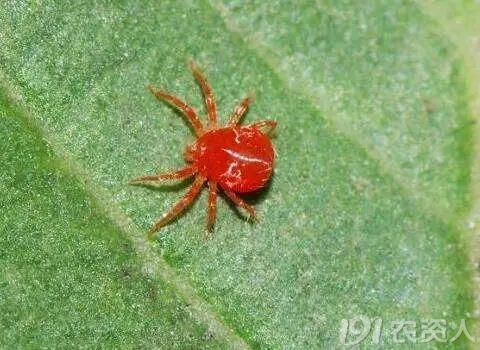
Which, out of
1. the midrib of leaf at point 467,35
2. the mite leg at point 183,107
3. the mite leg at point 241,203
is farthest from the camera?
the midrib of leaf at point 467,35

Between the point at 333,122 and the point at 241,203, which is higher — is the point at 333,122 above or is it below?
above

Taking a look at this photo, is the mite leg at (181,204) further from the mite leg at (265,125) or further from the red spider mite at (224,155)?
the mite leg at (265,125)

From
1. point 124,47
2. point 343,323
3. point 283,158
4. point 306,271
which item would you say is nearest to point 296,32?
point 283,158

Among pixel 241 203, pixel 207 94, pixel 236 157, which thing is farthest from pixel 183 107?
pixel 241 203

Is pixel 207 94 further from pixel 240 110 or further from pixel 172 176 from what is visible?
pixel 172 176

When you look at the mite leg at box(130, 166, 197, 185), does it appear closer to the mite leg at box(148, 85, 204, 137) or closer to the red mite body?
the red mite body

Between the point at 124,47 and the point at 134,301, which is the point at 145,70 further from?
the point at 134,301

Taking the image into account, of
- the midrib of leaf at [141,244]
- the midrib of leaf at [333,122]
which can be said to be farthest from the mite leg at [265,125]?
the midrib of leaf at [141,244]
